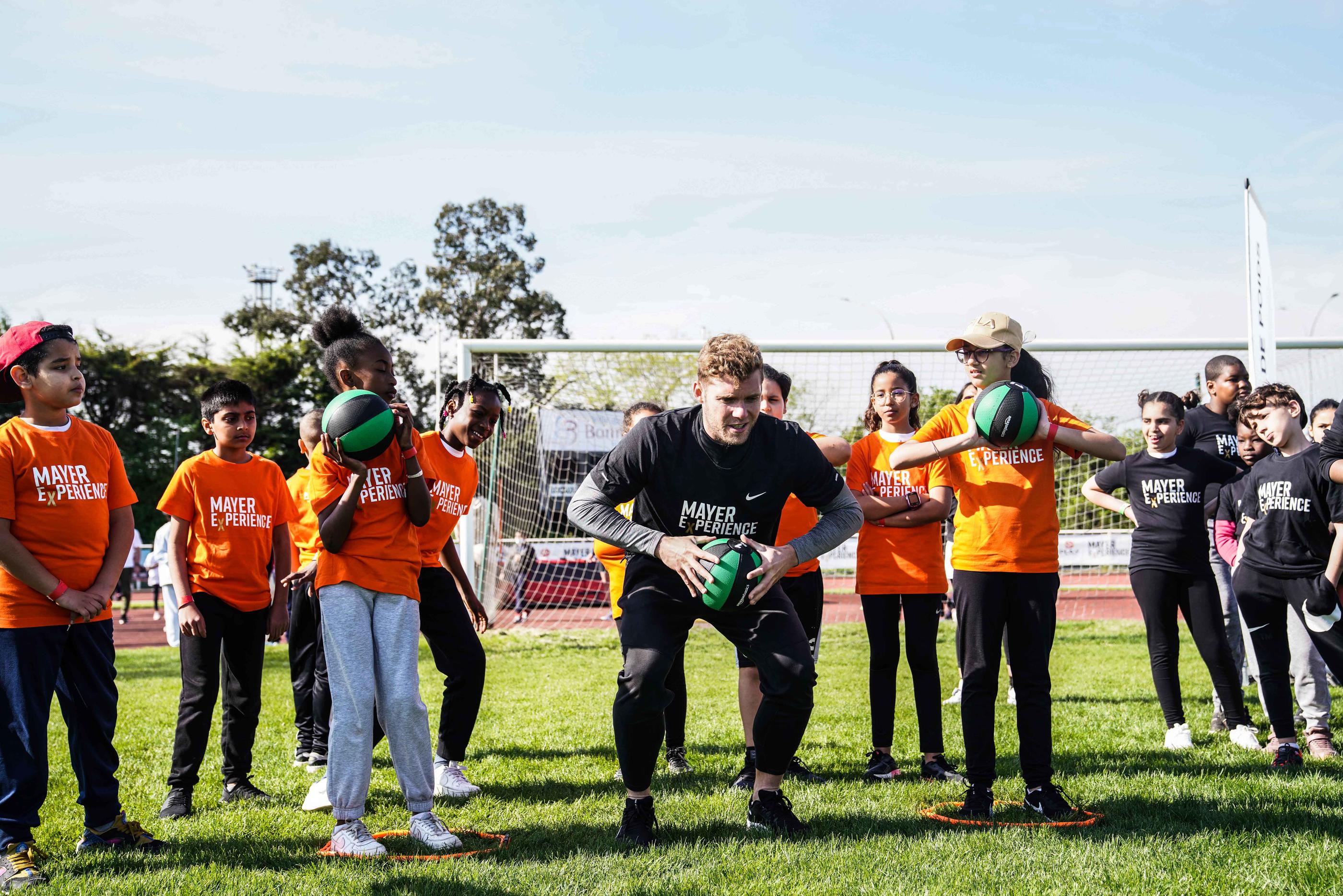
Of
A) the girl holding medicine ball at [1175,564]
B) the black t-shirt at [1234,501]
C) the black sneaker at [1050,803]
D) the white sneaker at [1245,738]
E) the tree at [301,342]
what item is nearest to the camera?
the black sneaker at [1050,803]

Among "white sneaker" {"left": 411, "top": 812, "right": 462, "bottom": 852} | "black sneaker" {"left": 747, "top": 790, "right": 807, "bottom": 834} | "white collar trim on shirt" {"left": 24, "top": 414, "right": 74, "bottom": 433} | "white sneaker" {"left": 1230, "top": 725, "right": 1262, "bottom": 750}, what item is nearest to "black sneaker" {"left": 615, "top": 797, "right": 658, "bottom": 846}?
"black sneaker" {"left": 747, "top": 790, "right": 807, "bottom": 834}

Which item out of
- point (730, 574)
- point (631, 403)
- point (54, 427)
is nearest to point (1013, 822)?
point (730, 574)

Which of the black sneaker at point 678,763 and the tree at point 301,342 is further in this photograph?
the tree at point 301,342

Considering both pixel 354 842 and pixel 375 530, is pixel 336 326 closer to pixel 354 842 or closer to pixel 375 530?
pixel 375 530

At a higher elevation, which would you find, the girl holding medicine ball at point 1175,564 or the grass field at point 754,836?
the girl holding medicine ball at point 1175,564

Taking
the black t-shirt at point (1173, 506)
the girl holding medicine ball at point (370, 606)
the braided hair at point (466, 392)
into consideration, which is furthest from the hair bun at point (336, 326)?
the black t-shirt at point (1173, 506)

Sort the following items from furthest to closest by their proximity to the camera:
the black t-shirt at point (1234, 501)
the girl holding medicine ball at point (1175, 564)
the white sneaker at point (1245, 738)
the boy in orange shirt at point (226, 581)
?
the black t-shirt at point (1234, 501), the girl holding medicine ball at point (1175, 564), the white sneaker at point (1245, 738), the boy in orange shirt at point (226, 581)

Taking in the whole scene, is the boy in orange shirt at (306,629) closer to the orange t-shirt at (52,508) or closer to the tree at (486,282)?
the orange t-shirt at (52,508)

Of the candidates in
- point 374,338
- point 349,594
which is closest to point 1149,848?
point 349,594

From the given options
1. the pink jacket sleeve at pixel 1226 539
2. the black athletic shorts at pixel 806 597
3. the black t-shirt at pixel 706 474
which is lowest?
the black athletic shorts at pixel 806 597

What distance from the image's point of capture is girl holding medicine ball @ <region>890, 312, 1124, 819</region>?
15.9 feet

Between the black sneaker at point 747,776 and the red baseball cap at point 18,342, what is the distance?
150 inches

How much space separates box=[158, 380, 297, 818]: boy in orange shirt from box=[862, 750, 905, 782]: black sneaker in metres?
3.27

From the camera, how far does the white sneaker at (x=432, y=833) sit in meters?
4.48
